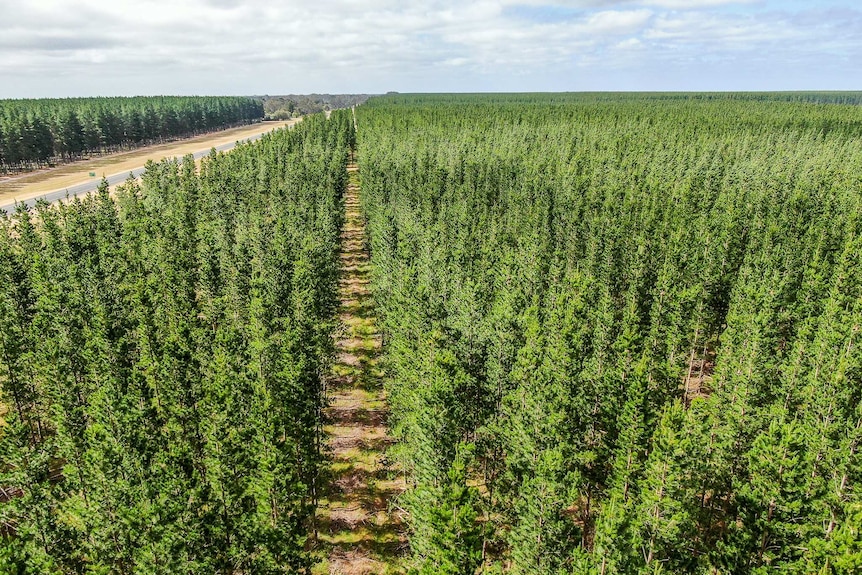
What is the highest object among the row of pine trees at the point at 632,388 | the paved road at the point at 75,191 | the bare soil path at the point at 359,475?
the paved road at the point at 75,191

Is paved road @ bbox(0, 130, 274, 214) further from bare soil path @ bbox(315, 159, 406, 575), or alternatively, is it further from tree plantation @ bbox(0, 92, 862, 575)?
bare soil path @ bbox(315, 159, 406, 575)

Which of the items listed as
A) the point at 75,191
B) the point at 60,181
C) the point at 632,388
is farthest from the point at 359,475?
the point at 60,181

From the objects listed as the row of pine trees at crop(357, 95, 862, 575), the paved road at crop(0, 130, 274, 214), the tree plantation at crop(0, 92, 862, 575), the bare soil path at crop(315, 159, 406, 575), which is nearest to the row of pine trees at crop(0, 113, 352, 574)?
the tree plantation at crop(0, 92, 862, 575)

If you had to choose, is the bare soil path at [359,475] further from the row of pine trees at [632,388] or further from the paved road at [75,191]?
the paved road at [75,191]

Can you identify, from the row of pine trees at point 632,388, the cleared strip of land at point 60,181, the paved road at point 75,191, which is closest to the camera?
the row of pine trees at point 632,388

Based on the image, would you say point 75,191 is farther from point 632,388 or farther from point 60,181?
point 632,388

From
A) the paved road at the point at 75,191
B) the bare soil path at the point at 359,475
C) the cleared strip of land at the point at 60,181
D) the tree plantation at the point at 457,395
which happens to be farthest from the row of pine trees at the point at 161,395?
the cleared strip of land at the point at 60,181
